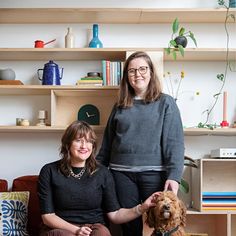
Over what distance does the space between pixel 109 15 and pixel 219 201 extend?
161 centimetres

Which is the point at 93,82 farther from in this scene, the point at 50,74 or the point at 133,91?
the point at 133,91

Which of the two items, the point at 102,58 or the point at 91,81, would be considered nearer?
the point at 91,81

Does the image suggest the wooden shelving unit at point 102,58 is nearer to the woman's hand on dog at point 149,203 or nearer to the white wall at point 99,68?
the white wall at point 99,68

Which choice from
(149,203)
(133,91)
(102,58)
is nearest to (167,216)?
(149,203)

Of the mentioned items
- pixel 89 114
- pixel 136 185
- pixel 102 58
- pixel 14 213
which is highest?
pixel 102 58

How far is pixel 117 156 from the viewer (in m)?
2.36

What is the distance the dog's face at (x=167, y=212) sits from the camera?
77.6 inches

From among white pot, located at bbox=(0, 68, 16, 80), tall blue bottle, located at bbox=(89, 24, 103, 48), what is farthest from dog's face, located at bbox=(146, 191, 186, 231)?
white pot, located at bbox=(0, 68, 16, 80)

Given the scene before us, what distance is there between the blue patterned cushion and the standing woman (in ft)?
2.16

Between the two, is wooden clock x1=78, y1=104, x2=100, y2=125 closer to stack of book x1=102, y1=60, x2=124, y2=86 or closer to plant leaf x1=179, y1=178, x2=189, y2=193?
stack of book x1=102, y1=60, x2=124, y2=86

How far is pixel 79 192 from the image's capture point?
2.17 meters

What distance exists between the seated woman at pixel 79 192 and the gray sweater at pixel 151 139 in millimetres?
171

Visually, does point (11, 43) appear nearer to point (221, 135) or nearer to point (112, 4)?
point (112, 4)

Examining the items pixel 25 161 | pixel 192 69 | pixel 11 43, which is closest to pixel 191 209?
pixel 192 69
